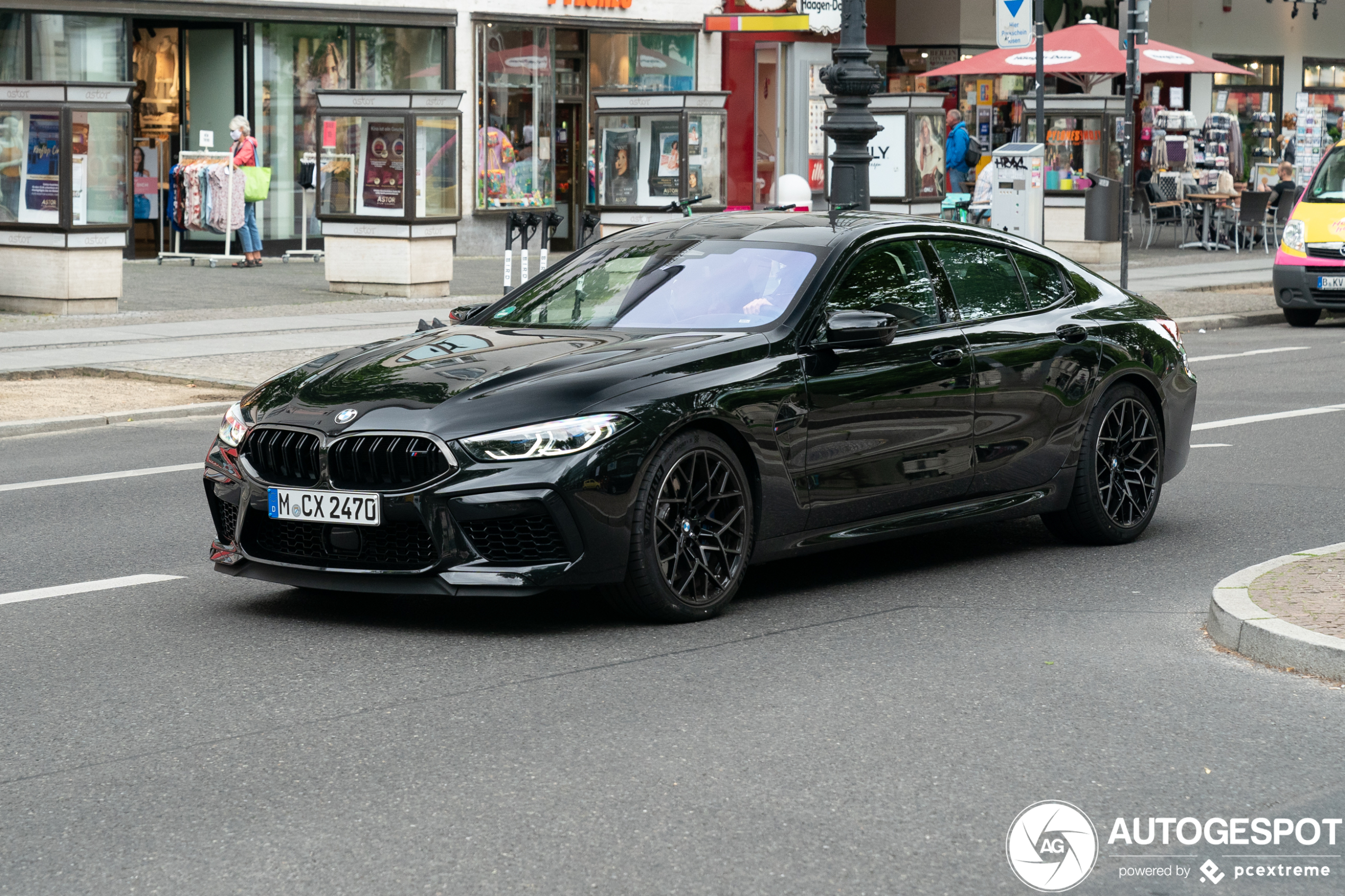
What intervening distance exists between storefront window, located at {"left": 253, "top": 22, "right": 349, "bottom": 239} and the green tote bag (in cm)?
230

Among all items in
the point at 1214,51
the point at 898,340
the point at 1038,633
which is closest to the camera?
the point at 1038,633

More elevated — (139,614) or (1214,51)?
(1214,51)

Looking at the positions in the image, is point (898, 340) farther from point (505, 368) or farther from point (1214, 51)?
point (1214, 51)

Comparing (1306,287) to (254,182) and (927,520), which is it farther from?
(927,520)

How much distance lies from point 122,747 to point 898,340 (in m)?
3.51

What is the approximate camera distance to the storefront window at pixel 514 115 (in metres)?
31.1

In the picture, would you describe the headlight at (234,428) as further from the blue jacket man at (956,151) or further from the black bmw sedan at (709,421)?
the blue jacket man at (956,151)

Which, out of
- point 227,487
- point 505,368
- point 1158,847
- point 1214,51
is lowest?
point 1158,847

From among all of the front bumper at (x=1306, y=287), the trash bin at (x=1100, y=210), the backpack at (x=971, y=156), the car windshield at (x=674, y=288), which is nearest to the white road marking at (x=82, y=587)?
the car windshield at (x=674, y=288)

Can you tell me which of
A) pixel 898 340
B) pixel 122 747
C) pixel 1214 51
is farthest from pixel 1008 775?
pixel 1214 51

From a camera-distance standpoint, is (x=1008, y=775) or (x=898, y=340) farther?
(x=898, y=340)

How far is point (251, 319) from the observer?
1983 cm

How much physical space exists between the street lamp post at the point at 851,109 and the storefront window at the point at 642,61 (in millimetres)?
14712

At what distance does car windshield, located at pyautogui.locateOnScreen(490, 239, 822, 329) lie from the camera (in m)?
7.55
